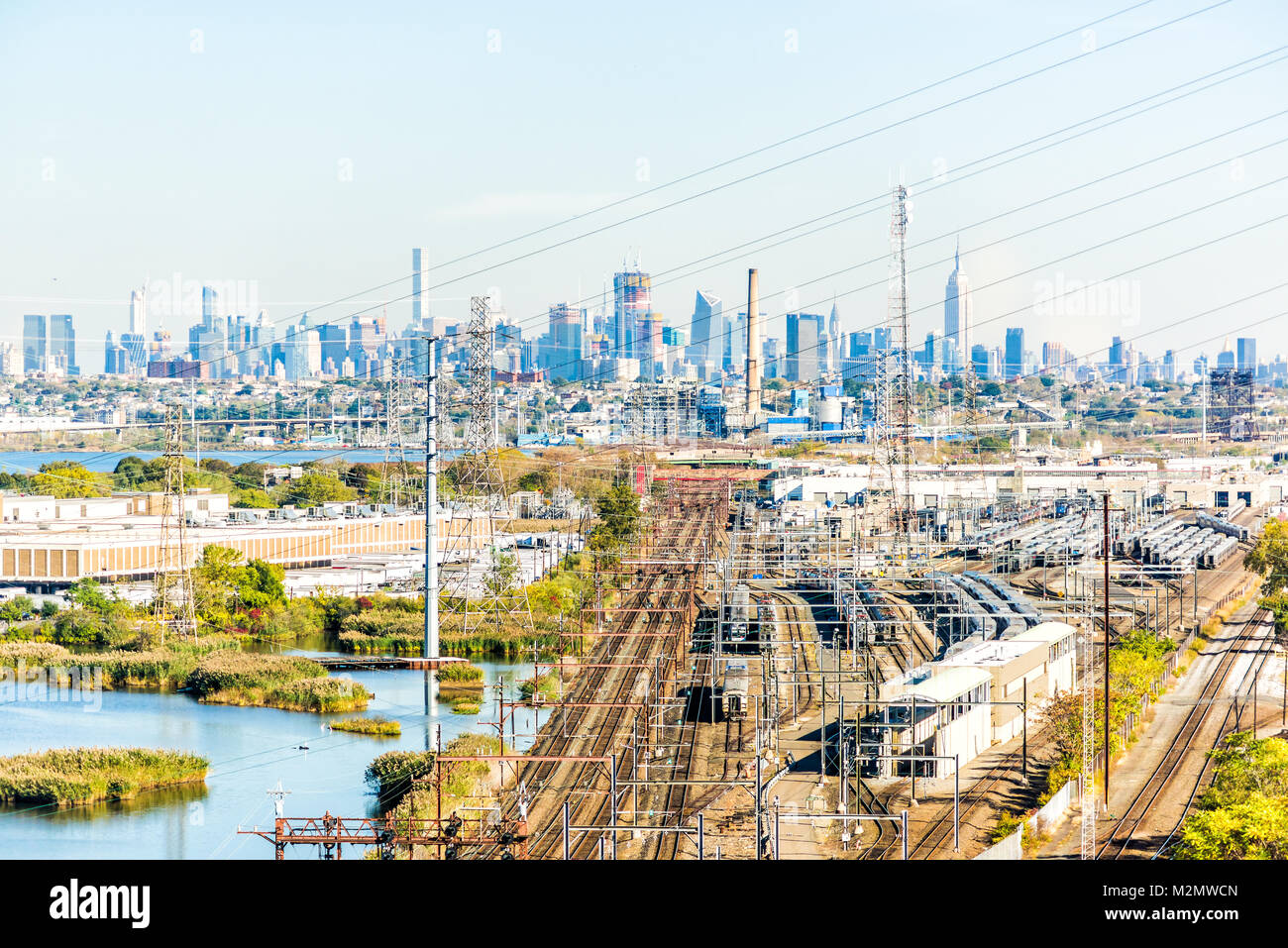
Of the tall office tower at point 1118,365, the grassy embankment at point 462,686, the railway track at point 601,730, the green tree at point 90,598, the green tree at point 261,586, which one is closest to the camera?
the railway track at point 601,730

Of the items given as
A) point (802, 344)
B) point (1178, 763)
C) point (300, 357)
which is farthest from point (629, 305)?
point (1178, 763)

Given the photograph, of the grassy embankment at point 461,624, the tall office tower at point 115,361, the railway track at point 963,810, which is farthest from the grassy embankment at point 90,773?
the tall office tower at point 115,361

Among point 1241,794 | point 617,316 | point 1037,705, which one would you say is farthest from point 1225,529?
point 617,316

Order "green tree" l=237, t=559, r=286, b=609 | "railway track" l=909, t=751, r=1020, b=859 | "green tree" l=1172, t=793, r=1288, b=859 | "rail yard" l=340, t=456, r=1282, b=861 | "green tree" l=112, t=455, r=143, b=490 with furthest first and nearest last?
"green tree" l=112, t=455, r=143, b=490 < "green tree" l=237, t=559, r=286, b=609 < "rail yard" l=340, t=456, r=1282, b=861 < "railway track" l=909, t=751, r=1020, b=859 < "green tree" l=1172, t=793, r=1288, b=859

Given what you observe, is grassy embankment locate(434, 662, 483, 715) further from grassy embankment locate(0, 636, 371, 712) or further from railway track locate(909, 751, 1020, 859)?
railway track locate(909, 751, 1020, 859)

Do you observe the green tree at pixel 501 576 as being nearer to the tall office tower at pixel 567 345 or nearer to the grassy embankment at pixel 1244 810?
the grassy embankment at pixel 1244 810

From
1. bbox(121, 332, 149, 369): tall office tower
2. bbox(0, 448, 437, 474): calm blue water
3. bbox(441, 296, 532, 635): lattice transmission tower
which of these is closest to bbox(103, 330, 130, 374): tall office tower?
bbox(121, 332, 149, 369): tall office tower
